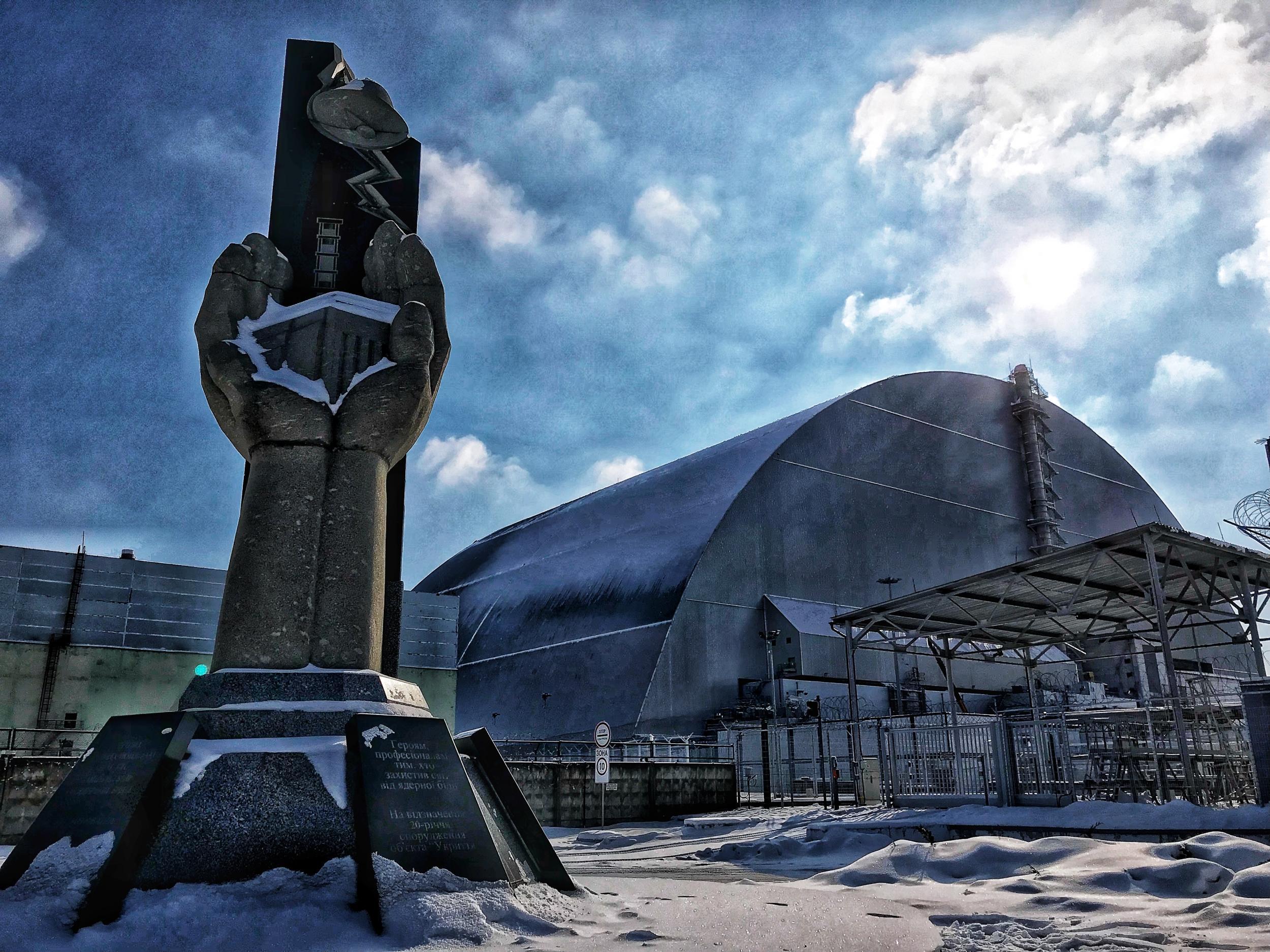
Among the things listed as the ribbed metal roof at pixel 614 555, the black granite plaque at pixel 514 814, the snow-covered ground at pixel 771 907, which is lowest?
the snow-covered ground at pixel 771 907

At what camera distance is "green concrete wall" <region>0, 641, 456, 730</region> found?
28672 millimetres

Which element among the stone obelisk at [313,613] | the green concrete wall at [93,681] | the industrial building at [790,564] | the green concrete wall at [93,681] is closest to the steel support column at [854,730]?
the industrial building at [790,564]

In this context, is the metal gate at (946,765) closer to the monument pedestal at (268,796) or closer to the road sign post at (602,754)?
the road sign post at (602,754)

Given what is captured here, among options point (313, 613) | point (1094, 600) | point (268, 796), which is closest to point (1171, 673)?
point (1094, 600)

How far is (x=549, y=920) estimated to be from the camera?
212 inches

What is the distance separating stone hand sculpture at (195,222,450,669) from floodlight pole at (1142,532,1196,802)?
13.8m

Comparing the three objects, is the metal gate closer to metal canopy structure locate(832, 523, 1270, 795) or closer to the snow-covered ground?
metal canopy structure locate(832, 523, 1270, 795)

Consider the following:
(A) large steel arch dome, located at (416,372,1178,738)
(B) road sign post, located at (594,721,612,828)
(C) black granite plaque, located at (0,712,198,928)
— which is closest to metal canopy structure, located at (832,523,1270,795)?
(B) road sign post, located at (594,721,612,828)

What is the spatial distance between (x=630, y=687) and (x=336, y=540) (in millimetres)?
27937

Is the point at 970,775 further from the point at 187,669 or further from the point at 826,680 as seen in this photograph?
the point at 187,669

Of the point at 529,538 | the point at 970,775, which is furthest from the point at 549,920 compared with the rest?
the point at 529,538

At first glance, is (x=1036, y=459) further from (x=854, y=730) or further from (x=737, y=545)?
(x=854, y=730)

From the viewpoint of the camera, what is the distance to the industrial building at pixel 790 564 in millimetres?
35344

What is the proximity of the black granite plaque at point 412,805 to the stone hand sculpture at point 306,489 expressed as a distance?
39.6 inches
